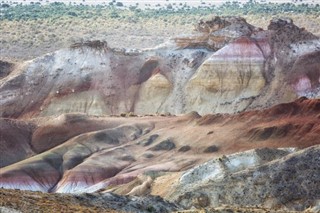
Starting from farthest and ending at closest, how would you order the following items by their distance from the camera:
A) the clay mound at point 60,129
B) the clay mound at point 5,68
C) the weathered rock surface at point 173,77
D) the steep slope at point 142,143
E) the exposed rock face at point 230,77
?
the clay mound at point 5,68 < the exposed rock face at point 230,77 < the weathered rock surface at point 173,77 < the clay mound at point 60,129 < the steep slope at point 142,143

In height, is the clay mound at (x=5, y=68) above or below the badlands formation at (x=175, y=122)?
below

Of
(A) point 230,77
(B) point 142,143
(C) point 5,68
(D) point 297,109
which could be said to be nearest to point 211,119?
(B) point 142,143

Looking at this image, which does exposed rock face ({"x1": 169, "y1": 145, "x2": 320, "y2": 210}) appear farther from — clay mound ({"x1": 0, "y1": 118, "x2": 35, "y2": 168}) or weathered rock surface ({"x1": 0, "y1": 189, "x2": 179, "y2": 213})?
clay mound ({"x1": 0, "y1": 118, "x2": 35, "y2": 168})

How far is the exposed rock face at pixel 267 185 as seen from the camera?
212 feet

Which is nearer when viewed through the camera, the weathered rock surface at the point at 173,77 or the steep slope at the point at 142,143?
the steep slope at the point at 142,143

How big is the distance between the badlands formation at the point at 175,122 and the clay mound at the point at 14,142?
0.36 ft

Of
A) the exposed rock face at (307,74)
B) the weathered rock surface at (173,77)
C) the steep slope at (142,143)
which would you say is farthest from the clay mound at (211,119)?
the exposed rock face at (307,74)

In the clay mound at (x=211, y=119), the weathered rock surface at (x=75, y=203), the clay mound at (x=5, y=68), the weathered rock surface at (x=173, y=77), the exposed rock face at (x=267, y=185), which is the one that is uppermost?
the weathered rock surface at (x=75, y=203)

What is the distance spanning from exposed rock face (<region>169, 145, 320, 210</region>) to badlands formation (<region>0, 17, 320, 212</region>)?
0.26 ft

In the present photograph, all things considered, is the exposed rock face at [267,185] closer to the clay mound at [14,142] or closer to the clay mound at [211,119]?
the clay mound at [211,119]

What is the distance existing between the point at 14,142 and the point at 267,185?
148ft

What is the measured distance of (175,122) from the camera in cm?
10762

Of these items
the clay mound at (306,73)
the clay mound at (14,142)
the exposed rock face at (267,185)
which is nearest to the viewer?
the exposed rock face at (267,185)

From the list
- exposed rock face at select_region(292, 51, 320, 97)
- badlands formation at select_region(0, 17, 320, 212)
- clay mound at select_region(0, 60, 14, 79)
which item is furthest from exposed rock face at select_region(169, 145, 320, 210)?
clay mound at select_region(0, 60, 14, 79)
